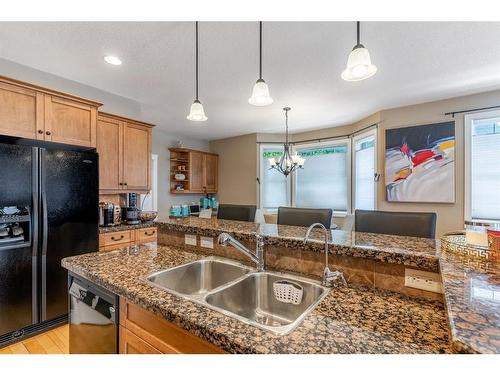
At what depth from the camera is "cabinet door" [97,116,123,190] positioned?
2818 millimetres

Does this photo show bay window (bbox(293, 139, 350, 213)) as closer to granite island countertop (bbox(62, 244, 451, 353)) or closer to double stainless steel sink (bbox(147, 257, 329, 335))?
double stainless steel sink (bbox(147, 257, 329, 335))

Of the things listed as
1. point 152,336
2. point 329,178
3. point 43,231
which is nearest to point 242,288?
point 152,336

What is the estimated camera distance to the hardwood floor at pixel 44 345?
1.91 m

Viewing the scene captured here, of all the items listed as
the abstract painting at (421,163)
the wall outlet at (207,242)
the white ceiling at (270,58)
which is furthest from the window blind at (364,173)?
the wall outlet at (207,242)

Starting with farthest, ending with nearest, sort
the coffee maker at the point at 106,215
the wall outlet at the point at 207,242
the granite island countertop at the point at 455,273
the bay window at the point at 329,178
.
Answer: the bay window at the point at 329,178
the coffee maker at the point at 106,215
the wall outlet at the point at 207,242
the granite island countertop at the point at 455,273

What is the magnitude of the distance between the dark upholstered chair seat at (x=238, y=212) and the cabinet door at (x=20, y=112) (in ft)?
6.10

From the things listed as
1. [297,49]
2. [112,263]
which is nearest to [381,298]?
[112,263]

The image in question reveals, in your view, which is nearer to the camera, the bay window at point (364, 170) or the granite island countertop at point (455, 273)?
the granite island countertop at point (455, 273)

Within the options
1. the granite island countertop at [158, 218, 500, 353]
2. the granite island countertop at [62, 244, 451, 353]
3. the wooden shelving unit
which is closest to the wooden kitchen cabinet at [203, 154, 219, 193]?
the wooden shelving unit

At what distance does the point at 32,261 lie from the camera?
2045 millimetres

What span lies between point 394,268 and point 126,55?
8.50 ft

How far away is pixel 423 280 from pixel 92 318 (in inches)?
61.0

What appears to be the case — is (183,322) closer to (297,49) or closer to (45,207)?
(45,207)

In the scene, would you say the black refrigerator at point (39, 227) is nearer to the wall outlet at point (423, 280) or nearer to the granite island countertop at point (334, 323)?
the granite island countertop at point (334, 323)
